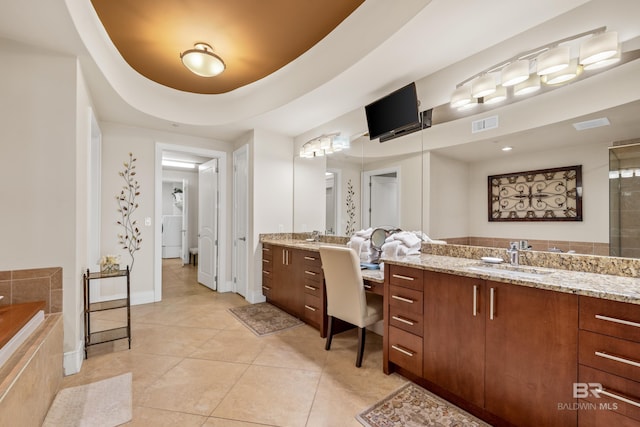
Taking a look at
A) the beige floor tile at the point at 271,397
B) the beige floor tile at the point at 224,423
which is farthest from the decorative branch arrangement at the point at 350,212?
the beige floor tile at the point at 224,423

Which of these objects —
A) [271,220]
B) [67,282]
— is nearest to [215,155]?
[271,220]

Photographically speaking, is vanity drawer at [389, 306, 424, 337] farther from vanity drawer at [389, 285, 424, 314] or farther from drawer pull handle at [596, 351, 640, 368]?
drawer pull handle at [596, 351, 640, 368]

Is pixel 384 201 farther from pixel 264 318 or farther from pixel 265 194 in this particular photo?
pixel 264 318

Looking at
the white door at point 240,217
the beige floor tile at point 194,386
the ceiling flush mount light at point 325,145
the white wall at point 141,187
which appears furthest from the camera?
the white door at point 240,217

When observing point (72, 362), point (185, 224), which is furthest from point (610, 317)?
point (185, 224)

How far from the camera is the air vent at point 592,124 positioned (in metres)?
1.60

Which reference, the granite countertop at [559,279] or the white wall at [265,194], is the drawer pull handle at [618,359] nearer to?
the granite countertop at [559,279]

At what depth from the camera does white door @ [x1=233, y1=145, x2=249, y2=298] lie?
417 centimetres

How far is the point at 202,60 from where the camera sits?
2.48 meters

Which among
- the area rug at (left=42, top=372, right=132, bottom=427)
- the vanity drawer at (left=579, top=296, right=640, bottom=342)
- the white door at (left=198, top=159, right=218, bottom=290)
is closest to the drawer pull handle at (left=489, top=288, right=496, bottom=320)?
the vanity drawer at (left=579, top=296, right=640, bottom=342)

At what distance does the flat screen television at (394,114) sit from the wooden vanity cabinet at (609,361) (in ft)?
6.00

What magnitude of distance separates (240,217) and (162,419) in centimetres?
294

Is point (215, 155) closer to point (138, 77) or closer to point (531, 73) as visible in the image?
point (138, 77)

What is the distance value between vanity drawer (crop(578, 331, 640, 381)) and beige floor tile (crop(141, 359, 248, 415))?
6.64 feet
